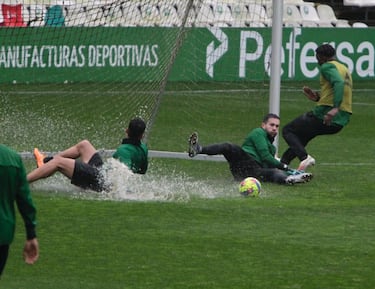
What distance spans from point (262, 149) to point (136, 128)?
6.75 feet

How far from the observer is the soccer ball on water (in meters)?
14.5

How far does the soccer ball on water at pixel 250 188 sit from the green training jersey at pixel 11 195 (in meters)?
6.68

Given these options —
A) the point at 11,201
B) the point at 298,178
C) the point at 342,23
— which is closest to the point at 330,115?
the point at 298,178

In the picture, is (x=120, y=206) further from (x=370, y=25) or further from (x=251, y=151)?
(x=370, y=25)

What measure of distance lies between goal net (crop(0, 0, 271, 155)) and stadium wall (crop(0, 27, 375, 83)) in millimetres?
31

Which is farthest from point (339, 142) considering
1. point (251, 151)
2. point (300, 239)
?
point (300, 239)

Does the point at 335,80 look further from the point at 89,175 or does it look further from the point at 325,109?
the point at 89,175

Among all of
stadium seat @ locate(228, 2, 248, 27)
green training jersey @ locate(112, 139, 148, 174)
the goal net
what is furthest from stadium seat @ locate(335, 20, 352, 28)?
green training jersey @ locate(112, 139, 148, 174)

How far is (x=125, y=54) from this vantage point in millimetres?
25203

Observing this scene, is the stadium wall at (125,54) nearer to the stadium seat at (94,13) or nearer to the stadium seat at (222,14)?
the stadium seat at (222,14)

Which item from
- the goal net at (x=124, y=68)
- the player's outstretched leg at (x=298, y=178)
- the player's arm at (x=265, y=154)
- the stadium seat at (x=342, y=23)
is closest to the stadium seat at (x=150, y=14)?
the goal net at (x=124, y=68)

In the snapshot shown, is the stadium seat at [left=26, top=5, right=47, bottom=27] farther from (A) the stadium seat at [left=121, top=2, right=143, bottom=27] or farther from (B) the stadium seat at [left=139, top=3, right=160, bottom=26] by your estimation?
(A) the stadium seat at [left=121, top=2, right=143, bottom=27]

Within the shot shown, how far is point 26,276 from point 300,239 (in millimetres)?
2853

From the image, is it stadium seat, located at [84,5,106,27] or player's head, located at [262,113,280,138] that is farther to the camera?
stadium seat, located at [84,5,106,27]
